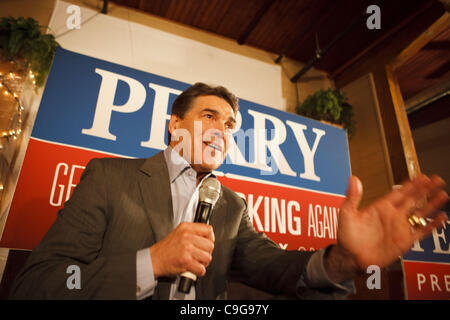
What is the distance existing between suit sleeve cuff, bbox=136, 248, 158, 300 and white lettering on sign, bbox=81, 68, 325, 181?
1.61 m

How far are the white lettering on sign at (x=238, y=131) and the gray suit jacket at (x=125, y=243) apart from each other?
3.55 ft

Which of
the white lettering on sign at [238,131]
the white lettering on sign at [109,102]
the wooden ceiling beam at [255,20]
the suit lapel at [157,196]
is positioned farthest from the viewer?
the wooden ceiling beam at [255,20]

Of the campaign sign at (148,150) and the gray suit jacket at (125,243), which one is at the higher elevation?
the campaign sign at (148,150)

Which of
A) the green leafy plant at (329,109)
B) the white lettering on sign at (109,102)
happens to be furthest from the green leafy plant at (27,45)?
the green leafy plant at (329,109)

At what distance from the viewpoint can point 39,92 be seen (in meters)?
2.91

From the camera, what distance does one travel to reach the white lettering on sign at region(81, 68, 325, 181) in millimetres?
2410

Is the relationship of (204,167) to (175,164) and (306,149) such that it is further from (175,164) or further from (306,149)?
(306,149)

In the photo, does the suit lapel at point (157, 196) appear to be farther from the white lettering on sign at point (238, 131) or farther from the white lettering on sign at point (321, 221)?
the white lettering on sign at point (321, 221)

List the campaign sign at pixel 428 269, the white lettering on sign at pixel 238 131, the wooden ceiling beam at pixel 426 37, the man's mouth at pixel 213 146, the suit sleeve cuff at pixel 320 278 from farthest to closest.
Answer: the wooden ceiling beam at pixel 426 37 < the campaign sign at pixel 428 269 < the white lettering on sign at pixel 238 131 < the man's mouth at pixel 213 146 < the suit sleeve cuff at pixel 320 278

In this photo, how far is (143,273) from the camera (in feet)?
3.13

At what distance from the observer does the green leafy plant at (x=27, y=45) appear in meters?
2.44

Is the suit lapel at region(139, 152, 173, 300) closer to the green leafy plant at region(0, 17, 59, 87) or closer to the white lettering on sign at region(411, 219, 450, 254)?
the green leafy plant at region(0, 17, 59, 87)

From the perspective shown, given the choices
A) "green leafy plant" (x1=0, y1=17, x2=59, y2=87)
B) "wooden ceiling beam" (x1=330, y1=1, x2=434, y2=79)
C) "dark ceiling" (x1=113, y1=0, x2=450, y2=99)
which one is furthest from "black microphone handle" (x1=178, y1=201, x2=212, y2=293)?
"wooden ceiling beam" (x1=330, y1=1, x2=434, y2=79)
